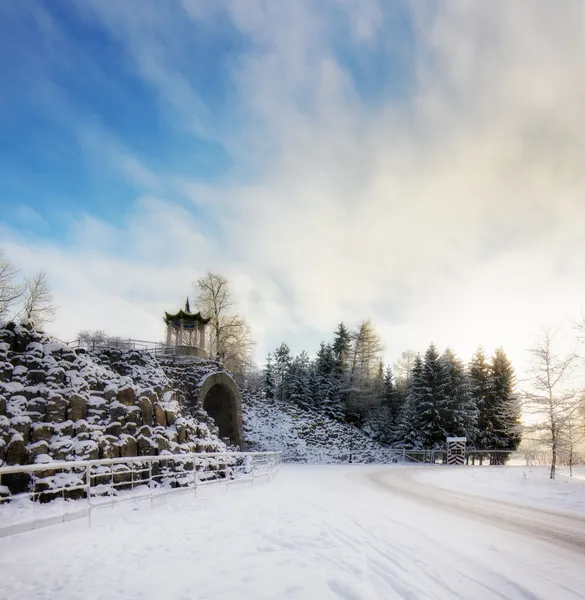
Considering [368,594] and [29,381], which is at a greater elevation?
[29,381]

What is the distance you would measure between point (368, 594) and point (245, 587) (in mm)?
1326

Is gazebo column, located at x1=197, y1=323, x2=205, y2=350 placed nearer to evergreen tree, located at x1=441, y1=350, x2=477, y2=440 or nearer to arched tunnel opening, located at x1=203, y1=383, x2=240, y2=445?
arched tunnel opening, located at x1=203, y1=383, x2=240, y2=445

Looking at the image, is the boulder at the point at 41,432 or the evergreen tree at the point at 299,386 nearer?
the boulder at the point at 41,432

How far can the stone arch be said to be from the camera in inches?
1196

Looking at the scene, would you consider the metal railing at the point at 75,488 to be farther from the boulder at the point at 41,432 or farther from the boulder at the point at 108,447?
the boulder at the point at 41,432

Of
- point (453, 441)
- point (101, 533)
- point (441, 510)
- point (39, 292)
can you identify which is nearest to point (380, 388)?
point (453, 441)

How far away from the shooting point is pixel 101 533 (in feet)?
24.2

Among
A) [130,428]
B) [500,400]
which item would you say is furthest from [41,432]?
[500,400]

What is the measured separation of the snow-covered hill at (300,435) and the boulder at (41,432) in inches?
870

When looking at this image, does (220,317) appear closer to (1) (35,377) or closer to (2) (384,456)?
(2) (384,456)

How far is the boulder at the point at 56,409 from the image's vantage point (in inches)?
547

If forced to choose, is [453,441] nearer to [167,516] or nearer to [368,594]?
[167,516]

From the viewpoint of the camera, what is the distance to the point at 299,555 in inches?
232

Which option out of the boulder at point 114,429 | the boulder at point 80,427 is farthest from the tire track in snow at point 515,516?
the boulder at point 80,427
